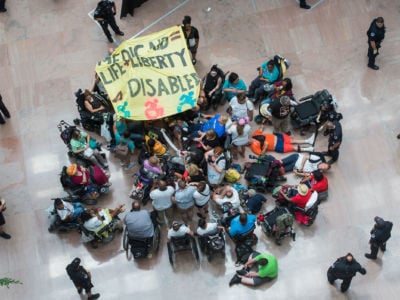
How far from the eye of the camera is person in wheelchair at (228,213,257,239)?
11.7 meters

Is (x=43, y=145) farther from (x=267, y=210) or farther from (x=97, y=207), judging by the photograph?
(x=267, y=210)

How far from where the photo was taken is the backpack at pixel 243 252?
1198 centimetres

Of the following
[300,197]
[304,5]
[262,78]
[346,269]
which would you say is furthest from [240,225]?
[304,5]

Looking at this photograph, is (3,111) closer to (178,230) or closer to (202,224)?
(178,230)

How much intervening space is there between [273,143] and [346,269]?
3.48 metres

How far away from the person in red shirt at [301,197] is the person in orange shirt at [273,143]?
152cm

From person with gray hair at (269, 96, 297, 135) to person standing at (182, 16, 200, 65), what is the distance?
2.47 meters

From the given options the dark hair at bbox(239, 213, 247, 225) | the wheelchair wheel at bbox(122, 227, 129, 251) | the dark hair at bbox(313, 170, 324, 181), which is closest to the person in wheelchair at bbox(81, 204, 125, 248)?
the wheelchair wheel at bbox(122, 227, 129, 251)

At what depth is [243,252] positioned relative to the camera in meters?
12.0

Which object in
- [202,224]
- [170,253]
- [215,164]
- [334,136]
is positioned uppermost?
[215,164]

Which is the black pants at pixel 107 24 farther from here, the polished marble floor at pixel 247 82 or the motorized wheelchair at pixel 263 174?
the motorized wheelchair at pixel 263 174

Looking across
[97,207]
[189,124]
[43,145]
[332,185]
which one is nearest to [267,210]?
[332,185]

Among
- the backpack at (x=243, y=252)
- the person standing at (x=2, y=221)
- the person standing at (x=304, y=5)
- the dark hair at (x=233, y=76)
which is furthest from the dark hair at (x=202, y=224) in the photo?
the person standing at (x=304, y=5)

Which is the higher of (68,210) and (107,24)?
(107,24)
